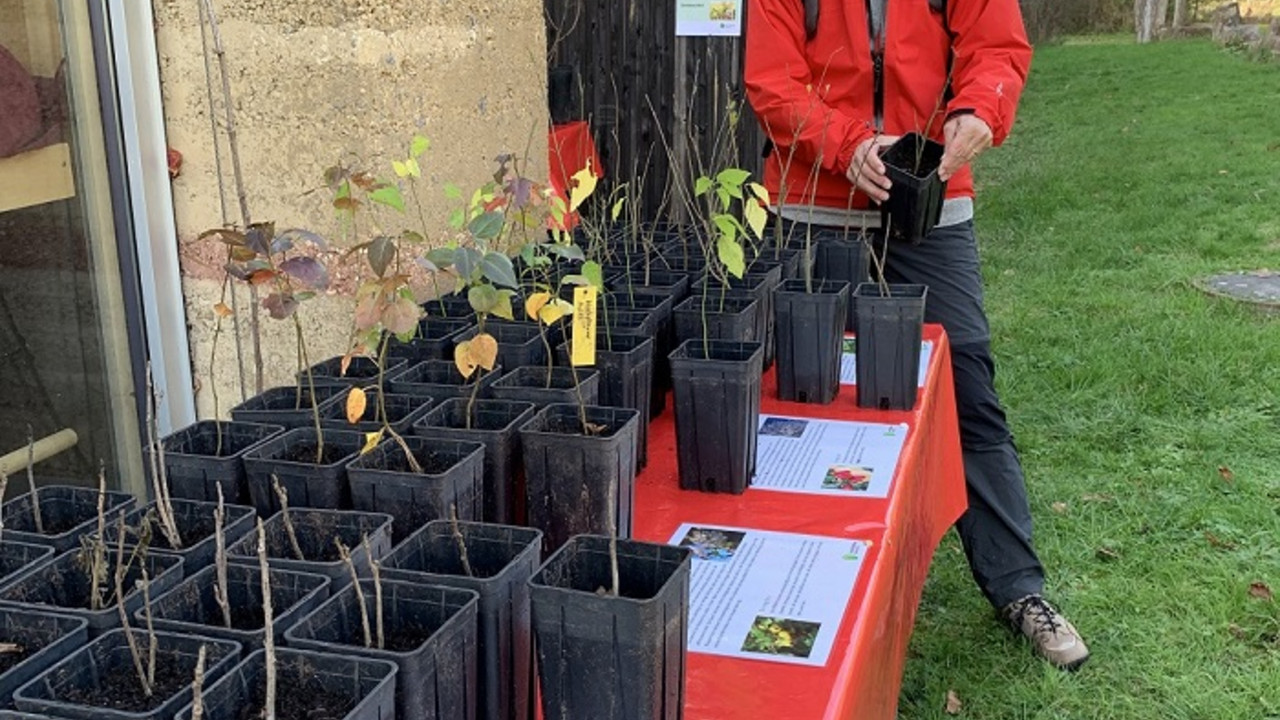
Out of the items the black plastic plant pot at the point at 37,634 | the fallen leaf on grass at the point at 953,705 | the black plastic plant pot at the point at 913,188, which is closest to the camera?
the black plastic plant pot at the point at 37,634

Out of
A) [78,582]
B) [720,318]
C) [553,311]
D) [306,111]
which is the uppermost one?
[306,111]

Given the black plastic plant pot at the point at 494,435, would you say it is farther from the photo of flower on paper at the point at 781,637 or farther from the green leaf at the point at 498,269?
the photo of flower on paper at the point at 781,637

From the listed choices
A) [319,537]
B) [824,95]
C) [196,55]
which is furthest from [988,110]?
[319,537]

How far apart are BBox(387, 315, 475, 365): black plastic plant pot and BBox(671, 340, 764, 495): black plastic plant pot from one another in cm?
42

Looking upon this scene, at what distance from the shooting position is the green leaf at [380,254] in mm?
1470

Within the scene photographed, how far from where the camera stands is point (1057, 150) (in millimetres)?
10617

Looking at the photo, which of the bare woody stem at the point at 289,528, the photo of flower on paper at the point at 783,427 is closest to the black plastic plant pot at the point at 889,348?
the photo of flower on paper at the point at 783,427

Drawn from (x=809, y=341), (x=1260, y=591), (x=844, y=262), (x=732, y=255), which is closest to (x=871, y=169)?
(x=844, y=262)

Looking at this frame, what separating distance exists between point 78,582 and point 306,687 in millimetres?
368

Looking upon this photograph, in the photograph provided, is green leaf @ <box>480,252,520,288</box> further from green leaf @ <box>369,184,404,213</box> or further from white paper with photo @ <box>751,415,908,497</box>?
white paper with photo @ <box>751,415,908,497</box>

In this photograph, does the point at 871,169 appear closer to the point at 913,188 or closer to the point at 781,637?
the point at 913,188

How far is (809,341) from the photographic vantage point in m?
2.24

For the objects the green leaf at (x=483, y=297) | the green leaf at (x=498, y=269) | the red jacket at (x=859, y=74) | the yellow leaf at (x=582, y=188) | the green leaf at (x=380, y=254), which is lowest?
the green leaf at (x=483, y=297)

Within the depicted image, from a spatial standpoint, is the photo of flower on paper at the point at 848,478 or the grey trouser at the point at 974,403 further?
the grey trouser at the point at 974,403
